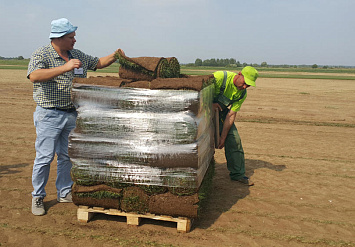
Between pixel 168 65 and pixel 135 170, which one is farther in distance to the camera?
pixel 168 65

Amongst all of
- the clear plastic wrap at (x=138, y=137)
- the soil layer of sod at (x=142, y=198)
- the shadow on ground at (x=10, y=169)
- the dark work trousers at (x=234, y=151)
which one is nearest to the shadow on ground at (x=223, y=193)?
the dark work trousers at (x=234, y=151)

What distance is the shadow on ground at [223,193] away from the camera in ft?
13.5

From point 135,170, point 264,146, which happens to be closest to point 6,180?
point 135,170

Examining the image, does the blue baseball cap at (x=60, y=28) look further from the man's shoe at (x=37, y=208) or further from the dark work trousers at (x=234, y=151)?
the dark work trousers at (x=234, y=151)

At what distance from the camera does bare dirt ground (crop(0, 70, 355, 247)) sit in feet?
11.7

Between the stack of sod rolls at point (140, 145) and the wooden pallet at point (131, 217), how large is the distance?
83 millimetres

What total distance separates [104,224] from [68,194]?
82 centimetres

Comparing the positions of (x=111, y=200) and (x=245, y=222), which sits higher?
(x=111, y=200)

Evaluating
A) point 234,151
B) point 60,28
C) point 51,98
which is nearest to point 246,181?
point 234,151

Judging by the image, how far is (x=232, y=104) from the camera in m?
4.98

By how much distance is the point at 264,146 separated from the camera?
7.68m

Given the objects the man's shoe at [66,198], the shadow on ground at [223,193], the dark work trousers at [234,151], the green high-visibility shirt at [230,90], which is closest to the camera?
the shadow on ground at [223,193]

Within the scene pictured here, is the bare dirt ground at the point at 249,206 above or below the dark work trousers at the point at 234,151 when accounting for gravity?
below

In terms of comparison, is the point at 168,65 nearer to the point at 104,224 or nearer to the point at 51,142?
the point at 51,142
